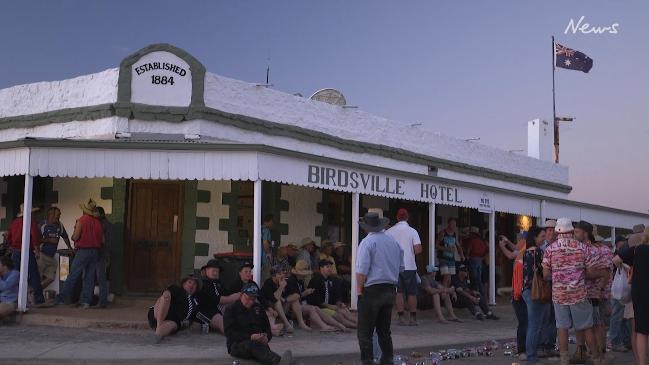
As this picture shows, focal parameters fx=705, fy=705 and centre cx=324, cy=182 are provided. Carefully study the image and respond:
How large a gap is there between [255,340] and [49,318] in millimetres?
4113

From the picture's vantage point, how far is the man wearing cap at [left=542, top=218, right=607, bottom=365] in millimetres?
7988

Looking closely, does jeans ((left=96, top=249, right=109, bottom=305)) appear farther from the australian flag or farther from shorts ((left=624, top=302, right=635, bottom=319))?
the australian flag

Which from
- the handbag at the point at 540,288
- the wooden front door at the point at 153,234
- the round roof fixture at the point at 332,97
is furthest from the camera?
the round roof fixture at the point at 332,97

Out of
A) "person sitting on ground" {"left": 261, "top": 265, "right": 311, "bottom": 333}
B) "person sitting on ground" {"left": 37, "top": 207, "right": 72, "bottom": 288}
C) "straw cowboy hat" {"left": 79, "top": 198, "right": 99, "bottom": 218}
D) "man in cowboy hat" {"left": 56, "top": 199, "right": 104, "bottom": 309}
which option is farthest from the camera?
"person sitting on ground" {"left": 37, "top": 207, "right": 72, "bottom": 288}

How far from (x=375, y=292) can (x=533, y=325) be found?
2.12 meters

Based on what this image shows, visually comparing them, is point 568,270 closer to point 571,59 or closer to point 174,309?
point 174,309

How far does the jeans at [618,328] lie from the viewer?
9.88 m

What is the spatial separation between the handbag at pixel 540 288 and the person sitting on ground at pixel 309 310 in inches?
145

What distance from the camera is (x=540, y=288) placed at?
8336 millimetres

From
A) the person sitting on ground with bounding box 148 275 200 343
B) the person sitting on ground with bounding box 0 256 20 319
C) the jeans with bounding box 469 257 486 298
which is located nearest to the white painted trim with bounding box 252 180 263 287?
the person sitting on ground with bounding box 148 275 200 343

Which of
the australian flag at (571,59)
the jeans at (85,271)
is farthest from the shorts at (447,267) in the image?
the australian flag at (571,59)

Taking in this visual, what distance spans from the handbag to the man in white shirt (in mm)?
3692

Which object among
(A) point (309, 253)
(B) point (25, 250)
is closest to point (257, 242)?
(A) point (309, 253)

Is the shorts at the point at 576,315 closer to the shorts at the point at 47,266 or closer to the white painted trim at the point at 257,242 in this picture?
the white painted trim at the point at 257,242
